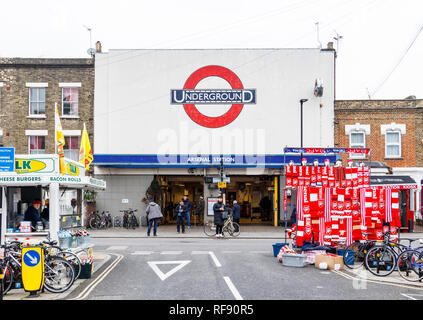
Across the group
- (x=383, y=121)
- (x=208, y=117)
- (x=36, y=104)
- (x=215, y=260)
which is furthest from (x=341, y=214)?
(x=36, y=104)

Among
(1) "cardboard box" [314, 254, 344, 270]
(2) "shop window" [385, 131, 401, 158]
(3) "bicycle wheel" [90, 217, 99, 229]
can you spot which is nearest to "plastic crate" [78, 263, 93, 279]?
(1) "cardboard box" [314, 254, 344, 270]

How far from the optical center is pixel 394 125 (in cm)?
2980

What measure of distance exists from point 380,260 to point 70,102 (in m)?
23.1

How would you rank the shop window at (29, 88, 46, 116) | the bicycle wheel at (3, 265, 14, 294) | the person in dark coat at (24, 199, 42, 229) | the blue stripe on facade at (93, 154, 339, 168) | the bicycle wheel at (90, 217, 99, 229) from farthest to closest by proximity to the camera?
the shop window at (29, 88, 46, 116)
the blue stripe on facade at (93, 154, 339, 168)
the bicycle wheel at (90, 217, 99, 229)
the person in dark coat at (24, 199, 42, 229)
the bicycle wheel at (3, 265, 14, 294)

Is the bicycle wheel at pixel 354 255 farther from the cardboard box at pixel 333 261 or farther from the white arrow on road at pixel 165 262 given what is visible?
the white arrow on road at pixel 165 262

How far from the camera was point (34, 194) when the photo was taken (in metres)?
12.9

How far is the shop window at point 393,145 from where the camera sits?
1175 inches

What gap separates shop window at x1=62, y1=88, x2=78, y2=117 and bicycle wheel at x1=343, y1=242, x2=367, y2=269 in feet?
68.9

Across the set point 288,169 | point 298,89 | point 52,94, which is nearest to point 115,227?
point 52,94

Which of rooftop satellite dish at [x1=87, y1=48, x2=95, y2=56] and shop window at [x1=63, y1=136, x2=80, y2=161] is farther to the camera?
rooftop satellite dish at [x1=87, y1=48, x2=95, y2=56]

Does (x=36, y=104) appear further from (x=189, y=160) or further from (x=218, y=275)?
(x=218, y=275)

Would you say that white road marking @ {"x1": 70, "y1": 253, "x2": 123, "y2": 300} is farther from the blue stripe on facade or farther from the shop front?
the blue stripe on facade

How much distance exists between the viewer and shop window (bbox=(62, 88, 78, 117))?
30188 mm
